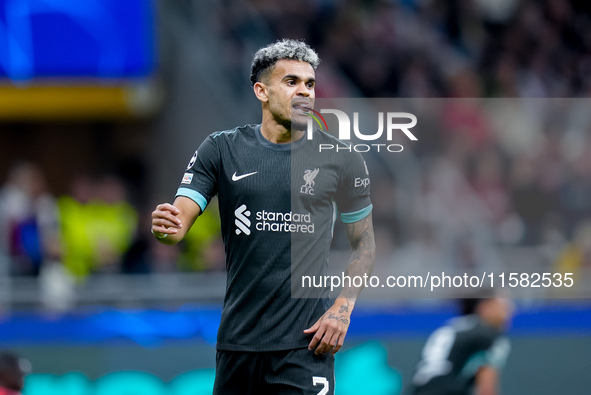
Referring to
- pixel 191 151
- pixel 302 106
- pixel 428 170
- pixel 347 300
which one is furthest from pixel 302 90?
pixel 191 151

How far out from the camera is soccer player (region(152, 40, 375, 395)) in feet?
13.1

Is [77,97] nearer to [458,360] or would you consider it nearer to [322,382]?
[458,360]

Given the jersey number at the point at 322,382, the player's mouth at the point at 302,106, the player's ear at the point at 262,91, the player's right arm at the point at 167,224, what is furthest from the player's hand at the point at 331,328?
the player's ear at the point at 262,91

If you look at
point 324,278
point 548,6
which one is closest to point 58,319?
point 324,278

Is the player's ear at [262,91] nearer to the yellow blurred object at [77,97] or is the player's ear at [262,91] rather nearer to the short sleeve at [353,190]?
the short sleeve at [353,190]

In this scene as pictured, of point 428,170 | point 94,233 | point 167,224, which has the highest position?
point 428,170

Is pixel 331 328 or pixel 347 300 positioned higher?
pixel 347 300

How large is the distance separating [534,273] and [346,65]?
416cm

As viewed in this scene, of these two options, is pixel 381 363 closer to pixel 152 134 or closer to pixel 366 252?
pixel 366 252

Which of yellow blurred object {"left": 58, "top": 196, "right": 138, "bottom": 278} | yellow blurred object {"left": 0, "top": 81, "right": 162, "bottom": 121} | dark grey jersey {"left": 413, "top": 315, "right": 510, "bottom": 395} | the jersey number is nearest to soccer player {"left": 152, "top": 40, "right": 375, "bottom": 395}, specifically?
the jersey number

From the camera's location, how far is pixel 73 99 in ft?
41.0

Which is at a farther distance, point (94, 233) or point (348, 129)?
point (94, 233)

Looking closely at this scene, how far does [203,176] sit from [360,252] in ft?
2.55

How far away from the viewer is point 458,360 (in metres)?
5.98
